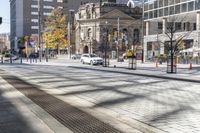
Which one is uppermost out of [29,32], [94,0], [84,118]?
[94,0]

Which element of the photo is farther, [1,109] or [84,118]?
[1,109]

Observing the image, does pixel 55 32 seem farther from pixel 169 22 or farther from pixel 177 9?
pixel 177 9

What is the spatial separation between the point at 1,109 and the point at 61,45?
84004 millimetres

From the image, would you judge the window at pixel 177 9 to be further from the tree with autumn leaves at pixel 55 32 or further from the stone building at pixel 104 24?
the stone building at pixel 104 24

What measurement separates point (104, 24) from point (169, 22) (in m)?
53.6

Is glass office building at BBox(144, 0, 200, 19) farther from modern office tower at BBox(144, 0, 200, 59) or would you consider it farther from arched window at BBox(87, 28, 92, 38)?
arched window at BBox(87, 28, 92, 38)

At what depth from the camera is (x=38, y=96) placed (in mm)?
15609

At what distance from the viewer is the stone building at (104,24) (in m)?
113

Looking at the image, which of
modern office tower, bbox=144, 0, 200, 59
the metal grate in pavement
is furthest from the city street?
modern office tower, bbox=144, 0, 200, 59

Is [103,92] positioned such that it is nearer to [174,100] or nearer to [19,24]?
[174,100]

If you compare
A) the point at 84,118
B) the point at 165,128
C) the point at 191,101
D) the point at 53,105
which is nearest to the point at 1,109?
the point at 53,105

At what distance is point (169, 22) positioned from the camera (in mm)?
62188

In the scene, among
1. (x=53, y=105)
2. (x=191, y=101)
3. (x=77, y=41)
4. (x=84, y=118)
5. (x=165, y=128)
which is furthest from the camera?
(x=77, y=41)

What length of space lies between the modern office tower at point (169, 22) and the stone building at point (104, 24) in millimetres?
37111
